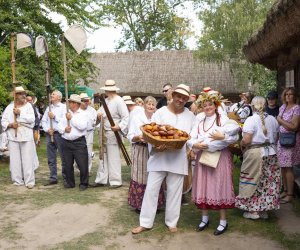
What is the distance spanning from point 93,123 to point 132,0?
30.3m

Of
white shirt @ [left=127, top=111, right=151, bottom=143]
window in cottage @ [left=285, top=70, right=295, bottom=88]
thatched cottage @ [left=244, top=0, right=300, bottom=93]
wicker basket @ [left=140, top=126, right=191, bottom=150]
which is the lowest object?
wicker basket @ [left=140, top=126, right=191, bottom=150]

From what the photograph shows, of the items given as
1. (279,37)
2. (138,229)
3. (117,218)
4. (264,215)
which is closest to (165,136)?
(138,229)

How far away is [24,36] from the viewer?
7.41 metres

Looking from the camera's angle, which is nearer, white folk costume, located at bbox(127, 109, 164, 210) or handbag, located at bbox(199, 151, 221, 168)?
handbag, located at bbox(199, 151, 221, 168)

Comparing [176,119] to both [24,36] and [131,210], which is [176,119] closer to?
[131,210]

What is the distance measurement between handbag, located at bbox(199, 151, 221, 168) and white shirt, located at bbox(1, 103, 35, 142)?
12.5ft

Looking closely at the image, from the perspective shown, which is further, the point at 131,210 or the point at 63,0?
the point at 63,0

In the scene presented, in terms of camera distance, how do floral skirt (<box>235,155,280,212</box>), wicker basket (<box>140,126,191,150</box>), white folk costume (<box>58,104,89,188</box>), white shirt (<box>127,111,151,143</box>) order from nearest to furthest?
wicker basket (<box>140,126,191,150</box>), floral skirt (<box>235,155,280,212</box>), white shirt (<box>127,111,151,143</box>), white folk costume (<box>58,104,89,188</box>)

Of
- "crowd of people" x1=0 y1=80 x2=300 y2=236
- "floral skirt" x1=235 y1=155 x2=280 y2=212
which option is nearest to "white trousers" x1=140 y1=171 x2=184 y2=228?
"crowd of people" x1=0 y1=80 x2=300 y2=236

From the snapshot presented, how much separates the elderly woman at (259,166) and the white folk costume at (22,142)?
396 cm

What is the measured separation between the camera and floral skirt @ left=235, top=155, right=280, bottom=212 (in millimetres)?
5203

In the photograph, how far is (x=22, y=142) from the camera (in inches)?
291

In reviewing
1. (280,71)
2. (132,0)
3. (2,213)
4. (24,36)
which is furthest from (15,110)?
(132,0)

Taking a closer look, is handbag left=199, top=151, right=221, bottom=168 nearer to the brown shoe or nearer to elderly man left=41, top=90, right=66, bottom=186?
the brown shoe
